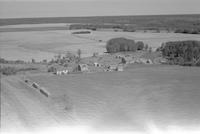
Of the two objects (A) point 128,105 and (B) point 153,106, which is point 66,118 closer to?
(A) point 128,105

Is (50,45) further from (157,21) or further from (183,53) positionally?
(157,21)

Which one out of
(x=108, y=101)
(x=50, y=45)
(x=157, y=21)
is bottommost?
(x=108, y=101)

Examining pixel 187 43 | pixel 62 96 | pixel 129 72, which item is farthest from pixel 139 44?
pixel 62 96

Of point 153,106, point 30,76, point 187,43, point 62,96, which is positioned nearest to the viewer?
point 153,106

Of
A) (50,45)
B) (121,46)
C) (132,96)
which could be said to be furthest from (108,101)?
(50,45)

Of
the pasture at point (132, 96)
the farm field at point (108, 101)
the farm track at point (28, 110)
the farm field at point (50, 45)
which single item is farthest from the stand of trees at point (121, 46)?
the farm track at point (28, 110)

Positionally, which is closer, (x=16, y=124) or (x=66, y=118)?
(x=16, y=124)
